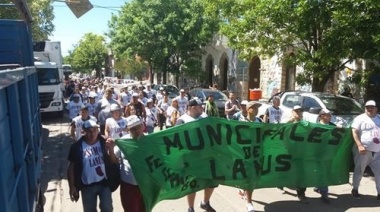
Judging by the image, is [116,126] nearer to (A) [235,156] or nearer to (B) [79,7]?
(A) [235,156]

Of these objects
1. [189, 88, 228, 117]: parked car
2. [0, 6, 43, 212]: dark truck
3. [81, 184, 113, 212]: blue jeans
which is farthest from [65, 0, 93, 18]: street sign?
[81, 184, 113, 212]: blue jeans

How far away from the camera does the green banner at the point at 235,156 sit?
5380 mm

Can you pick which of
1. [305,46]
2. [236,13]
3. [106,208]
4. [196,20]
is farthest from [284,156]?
[196,20]

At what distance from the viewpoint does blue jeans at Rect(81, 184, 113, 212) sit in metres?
4.91

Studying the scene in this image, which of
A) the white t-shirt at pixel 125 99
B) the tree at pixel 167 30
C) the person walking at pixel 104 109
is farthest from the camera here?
the tree at pixel 167 30

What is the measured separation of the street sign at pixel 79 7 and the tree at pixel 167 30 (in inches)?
573

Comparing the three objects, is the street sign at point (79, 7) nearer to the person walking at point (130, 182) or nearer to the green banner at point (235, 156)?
the green banner at point (235, 156)

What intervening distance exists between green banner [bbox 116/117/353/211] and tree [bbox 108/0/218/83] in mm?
22471

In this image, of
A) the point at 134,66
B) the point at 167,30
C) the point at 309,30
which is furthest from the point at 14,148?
the point at 134,66

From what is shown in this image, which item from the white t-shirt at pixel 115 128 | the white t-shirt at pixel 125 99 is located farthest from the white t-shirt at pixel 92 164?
the white t-shirt at pixel 125 99

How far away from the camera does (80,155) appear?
484cm

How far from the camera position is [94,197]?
4.96 m

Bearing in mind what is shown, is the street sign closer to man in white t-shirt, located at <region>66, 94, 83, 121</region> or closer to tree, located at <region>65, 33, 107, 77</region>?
man in white t-shirt, located at <region>66, 94, 83, 121</region>

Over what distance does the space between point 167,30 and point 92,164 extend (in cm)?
2514
